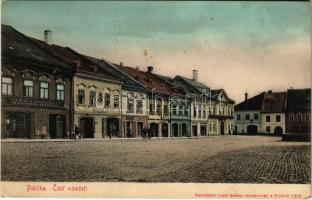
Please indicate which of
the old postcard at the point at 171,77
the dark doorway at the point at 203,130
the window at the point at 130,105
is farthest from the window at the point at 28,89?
the dark doorway at the point at 203,130

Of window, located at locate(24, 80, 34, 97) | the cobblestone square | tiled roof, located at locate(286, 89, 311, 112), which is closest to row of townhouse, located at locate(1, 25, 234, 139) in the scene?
window, located at locate(24, 80, 34, 97)

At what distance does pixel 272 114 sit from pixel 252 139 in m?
0.69

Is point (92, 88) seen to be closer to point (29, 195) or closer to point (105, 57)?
point (105, 57)

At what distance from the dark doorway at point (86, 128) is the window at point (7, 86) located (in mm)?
2468

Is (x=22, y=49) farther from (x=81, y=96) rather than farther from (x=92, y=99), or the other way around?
(x=92, y=99)

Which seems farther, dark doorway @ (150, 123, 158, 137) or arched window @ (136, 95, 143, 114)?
dark doorway @ (150, 123, 158, 137)

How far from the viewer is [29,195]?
618 centimetres

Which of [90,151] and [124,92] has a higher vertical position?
[124,92]

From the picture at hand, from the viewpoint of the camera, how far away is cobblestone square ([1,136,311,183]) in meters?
6.19

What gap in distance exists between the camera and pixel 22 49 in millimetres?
7648

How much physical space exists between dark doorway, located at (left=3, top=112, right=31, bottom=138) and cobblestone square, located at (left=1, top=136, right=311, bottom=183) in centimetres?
19

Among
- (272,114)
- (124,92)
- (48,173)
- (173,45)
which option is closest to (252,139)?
(272,114)

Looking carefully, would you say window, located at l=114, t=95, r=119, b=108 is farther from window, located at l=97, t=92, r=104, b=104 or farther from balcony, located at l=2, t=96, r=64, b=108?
balcony, located at l=2, t=96, r=64, b=108

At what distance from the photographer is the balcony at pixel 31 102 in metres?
7.55
